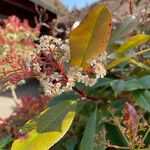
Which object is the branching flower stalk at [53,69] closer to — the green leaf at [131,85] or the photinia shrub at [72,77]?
the photinia shrub at [72,77]

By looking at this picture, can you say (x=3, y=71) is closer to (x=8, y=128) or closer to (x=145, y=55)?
(x=145, y=55)

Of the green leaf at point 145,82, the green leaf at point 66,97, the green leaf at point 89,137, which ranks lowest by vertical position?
the green leaf at point 89,137

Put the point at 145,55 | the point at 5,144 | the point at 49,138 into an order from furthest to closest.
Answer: the point at 5,144 < the point at 145,55 < the point at 49,138

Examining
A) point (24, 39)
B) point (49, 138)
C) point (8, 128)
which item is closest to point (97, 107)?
point (49, 138)

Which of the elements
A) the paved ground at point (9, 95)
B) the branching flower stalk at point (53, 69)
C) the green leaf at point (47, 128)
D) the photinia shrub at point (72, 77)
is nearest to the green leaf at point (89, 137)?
the photinia shrub at point (72, 77)

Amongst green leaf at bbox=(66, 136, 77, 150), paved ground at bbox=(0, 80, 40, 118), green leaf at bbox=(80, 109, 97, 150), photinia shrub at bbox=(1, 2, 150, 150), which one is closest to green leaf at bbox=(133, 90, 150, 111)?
photinia shrub at bbox=(1, 2, 150, 150)

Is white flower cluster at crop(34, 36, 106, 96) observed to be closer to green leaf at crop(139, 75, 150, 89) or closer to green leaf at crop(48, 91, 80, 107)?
green leaf at crop(139, 75, 150, 89)

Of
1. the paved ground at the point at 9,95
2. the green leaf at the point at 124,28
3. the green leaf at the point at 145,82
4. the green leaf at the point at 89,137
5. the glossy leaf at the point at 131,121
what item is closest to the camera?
the glossy leaf at the point at 131,121
